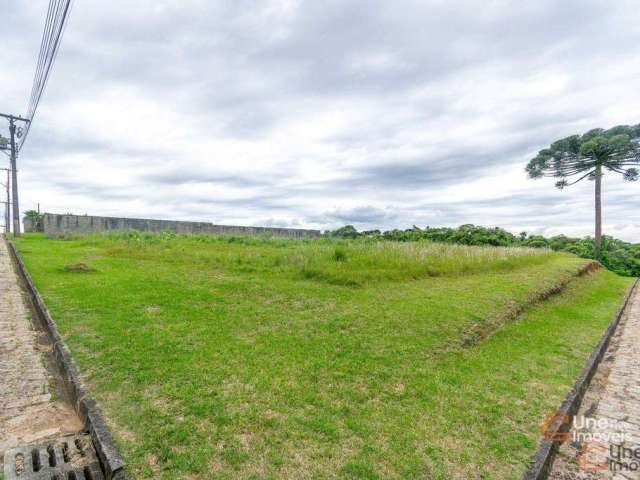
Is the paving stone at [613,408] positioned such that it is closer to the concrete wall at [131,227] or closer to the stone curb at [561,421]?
the stone curb at [561,421]

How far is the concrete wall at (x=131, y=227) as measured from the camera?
18.9m

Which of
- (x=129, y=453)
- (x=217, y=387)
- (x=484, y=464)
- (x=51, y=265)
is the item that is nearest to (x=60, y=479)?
(x=129, y=453)

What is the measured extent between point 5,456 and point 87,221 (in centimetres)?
2106

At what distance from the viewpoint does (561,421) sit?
2.83 metres

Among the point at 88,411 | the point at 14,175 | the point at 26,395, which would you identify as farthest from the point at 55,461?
the point at 14,175

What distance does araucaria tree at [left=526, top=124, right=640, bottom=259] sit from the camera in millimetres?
19250

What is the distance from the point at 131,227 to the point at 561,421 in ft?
75.3

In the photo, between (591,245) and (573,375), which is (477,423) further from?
(591,245)

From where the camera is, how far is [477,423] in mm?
2711

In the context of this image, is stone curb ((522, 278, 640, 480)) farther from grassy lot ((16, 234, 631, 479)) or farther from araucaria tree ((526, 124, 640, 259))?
araucaria tree ((526, 124, 640, 259))

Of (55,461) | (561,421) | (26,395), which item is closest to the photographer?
(55,461)

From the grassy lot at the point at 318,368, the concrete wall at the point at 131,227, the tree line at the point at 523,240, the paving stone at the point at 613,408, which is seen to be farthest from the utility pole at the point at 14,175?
the paving stone at the point at 613,408

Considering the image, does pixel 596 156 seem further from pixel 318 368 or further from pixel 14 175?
pixel 14 175

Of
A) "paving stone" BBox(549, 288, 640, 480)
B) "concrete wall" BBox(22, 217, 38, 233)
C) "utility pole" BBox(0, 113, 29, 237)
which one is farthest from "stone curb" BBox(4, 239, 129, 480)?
"concrete wall" BBox(22, 217, 38, 233)
